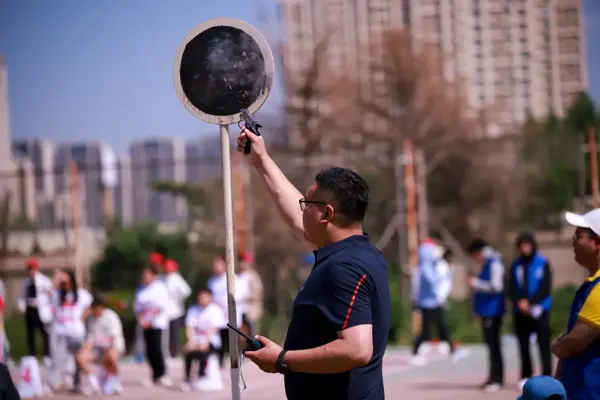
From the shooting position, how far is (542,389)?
14.7ft

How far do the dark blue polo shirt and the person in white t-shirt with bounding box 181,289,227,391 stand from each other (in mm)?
10493

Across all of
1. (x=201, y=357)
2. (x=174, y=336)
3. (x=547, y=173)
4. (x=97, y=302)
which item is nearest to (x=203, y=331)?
(x=201, y=357)

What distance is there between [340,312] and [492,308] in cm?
874

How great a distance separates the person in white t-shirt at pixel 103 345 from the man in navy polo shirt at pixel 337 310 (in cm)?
1097

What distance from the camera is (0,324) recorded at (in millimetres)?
14180

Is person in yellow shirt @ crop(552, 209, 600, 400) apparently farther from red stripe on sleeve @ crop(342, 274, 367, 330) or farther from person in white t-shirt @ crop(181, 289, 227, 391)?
person in white t-shirt @ crop(181, 289, 227, 391)

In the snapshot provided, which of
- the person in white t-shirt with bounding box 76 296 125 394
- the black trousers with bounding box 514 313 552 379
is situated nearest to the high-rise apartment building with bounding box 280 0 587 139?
the person in white t-shirt with bounding box 76 296 125 394

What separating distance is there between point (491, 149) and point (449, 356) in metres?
23.4

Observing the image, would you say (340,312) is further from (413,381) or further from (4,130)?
(4,130)

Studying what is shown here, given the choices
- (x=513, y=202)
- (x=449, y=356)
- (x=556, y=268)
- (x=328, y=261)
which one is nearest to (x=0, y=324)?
(x=449, y=356)

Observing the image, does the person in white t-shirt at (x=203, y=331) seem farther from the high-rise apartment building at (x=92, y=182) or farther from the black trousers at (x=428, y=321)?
the high-rise apartment building at (x=92, y=182)

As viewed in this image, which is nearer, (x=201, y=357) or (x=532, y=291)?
(x=532, y=291)

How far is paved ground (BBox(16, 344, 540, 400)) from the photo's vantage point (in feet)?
41.7

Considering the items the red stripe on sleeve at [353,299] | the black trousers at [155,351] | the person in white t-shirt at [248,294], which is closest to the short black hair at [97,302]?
the black trousers at [155,351]
